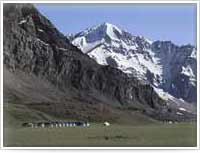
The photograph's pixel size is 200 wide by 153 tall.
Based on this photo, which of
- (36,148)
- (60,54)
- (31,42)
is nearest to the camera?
(36,148)

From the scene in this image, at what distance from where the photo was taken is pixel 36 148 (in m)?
12.8

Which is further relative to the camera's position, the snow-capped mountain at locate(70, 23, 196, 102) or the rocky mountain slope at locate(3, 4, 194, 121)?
the rocky mountain slope at locate(3, 4, 194, 121)

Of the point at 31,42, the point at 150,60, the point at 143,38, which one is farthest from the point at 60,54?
the point at 143,38

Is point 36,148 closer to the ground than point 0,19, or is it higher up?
→ closer to the ground

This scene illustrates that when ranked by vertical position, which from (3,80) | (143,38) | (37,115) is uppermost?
(143,38)

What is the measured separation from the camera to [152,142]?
522 inches

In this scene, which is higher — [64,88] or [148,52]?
[148,52]

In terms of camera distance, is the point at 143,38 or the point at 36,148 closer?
the point at 36,148

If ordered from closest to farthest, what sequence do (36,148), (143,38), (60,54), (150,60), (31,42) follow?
(36,148) → (143,38) → (150,60) → (31,42) → (60,54)

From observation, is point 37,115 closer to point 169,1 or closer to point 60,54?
point 60,54

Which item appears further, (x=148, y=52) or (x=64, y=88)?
(x=64, y=88)

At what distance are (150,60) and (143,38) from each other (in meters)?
7.96

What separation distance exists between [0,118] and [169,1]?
17.7ft

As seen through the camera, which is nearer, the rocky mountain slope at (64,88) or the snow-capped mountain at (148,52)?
the snow-capped mountain at (148,52)
